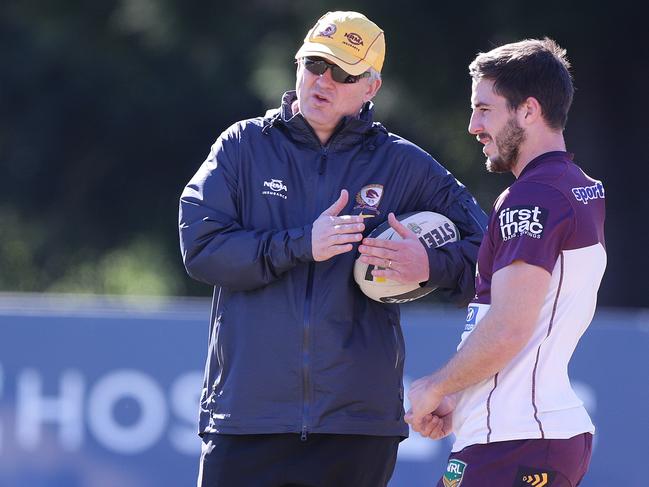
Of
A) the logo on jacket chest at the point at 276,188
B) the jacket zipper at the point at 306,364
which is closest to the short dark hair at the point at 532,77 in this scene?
the logo on jacket chest at the point at 276,188

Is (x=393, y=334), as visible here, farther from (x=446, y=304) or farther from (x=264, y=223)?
(x=446, y=304)

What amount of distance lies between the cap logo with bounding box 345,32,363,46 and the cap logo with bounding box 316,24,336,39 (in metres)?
0.05

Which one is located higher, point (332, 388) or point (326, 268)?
point (326, 268)

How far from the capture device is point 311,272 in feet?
11.6

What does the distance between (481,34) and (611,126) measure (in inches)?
69.9

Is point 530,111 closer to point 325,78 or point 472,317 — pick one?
point 472,317

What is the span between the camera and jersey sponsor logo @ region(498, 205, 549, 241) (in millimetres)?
2908

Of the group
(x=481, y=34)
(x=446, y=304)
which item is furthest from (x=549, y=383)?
(x=446, y=304)

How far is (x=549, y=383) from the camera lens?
3021 millimetres

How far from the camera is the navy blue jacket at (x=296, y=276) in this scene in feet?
11.3

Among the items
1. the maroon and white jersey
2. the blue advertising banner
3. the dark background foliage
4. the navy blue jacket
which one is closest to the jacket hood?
the navy blue jacket

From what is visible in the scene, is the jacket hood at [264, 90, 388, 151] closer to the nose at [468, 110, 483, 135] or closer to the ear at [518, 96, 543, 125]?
the nose at [468, 110, 483, 135]

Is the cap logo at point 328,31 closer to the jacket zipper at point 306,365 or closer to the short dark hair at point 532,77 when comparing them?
the short dark hair at point 532,77

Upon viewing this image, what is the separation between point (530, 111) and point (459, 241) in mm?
689
